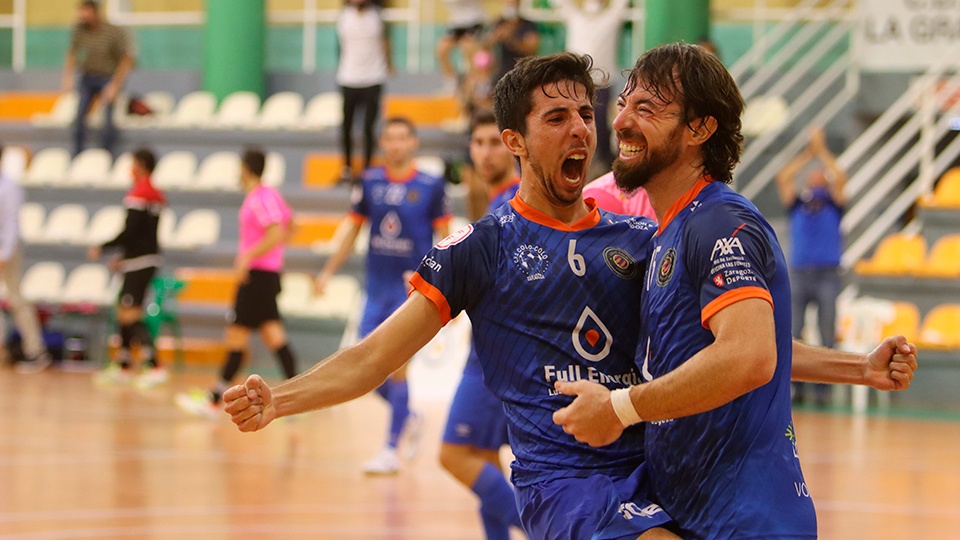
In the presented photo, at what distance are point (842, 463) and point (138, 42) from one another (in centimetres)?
1470

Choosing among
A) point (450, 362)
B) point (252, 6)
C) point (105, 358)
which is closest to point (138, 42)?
point (252, 6)

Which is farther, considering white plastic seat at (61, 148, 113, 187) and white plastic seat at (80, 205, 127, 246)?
white plastic seat at (61, 148, 113, 187)

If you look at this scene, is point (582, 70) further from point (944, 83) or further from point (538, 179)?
point (944, 83)

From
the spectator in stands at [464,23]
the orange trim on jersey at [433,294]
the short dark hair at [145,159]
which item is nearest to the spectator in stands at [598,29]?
the spectator in stands at [464,23]

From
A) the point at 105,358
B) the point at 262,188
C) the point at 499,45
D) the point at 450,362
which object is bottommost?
the point at 105,358

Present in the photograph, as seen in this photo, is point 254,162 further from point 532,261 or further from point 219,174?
point 532,261

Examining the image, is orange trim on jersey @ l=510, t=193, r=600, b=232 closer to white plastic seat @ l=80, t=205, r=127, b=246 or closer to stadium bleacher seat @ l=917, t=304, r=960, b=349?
stadium bleacher seat @ l=917, t=304, r=960, b=349

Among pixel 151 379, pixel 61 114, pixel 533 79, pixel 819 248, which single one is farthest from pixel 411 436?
pixel 61 114

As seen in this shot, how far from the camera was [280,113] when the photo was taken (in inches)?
701

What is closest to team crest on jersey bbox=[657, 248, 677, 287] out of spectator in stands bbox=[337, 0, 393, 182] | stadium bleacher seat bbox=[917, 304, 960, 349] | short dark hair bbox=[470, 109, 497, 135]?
short dark hair bbox=[470, 109, 497, 135]

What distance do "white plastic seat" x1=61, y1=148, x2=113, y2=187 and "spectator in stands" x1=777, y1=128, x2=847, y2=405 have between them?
30.8ft

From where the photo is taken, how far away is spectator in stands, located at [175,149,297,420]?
10.4 metres

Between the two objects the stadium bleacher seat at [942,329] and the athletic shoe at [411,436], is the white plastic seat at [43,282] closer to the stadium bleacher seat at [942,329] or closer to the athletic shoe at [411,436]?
the athletic shoe at [411,436]

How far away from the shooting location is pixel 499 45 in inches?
551
